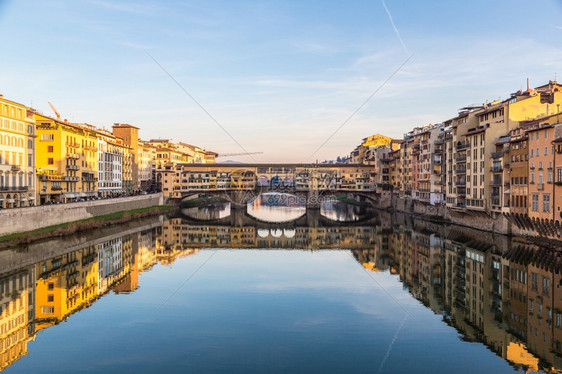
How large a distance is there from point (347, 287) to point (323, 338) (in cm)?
781

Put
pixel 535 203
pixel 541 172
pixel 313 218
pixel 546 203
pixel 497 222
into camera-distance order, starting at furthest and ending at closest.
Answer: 1. pixel 313 218
2. pixel 497 222
3. pixel 535 203
4. pixel 541 172
5. pixel 546 203

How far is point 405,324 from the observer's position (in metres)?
17.5

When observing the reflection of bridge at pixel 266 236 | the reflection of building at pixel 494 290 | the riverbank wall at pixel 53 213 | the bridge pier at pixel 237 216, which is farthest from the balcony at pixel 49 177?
the reflection of building at pixel 494 290

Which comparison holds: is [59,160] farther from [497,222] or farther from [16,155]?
[497,222]

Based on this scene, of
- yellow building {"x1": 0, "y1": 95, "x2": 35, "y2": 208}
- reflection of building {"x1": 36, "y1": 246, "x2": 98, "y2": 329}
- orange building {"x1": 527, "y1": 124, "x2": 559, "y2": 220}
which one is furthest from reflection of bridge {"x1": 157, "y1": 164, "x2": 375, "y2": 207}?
reflection of building {"x1": 36, "y1": 246, "x2": 98, "y2": 329}

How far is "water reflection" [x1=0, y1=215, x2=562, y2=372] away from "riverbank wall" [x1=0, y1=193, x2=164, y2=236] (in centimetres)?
205

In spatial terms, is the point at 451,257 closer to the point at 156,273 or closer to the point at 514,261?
the point at 514,261

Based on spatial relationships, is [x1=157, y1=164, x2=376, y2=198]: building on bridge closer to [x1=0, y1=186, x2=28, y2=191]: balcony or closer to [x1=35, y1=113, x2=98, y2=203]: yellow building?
[x1=35, y1=113, x2=98, y2=203]: yellow building

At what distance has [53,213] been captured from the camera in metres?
38.3

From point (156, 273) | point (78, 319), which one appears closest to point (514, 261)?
point (156, 273)

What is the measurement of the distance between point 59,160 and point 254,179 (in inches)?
1479

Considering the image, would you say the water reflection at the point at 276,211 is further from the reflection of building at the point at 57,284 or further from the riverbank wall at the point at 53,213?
the reflection of building at the point at 57,284

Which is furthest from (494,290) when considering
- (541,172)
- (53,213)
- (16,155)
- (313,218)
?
(313,218)

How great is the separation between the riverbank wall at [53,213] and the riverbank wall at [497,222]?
32.0m
